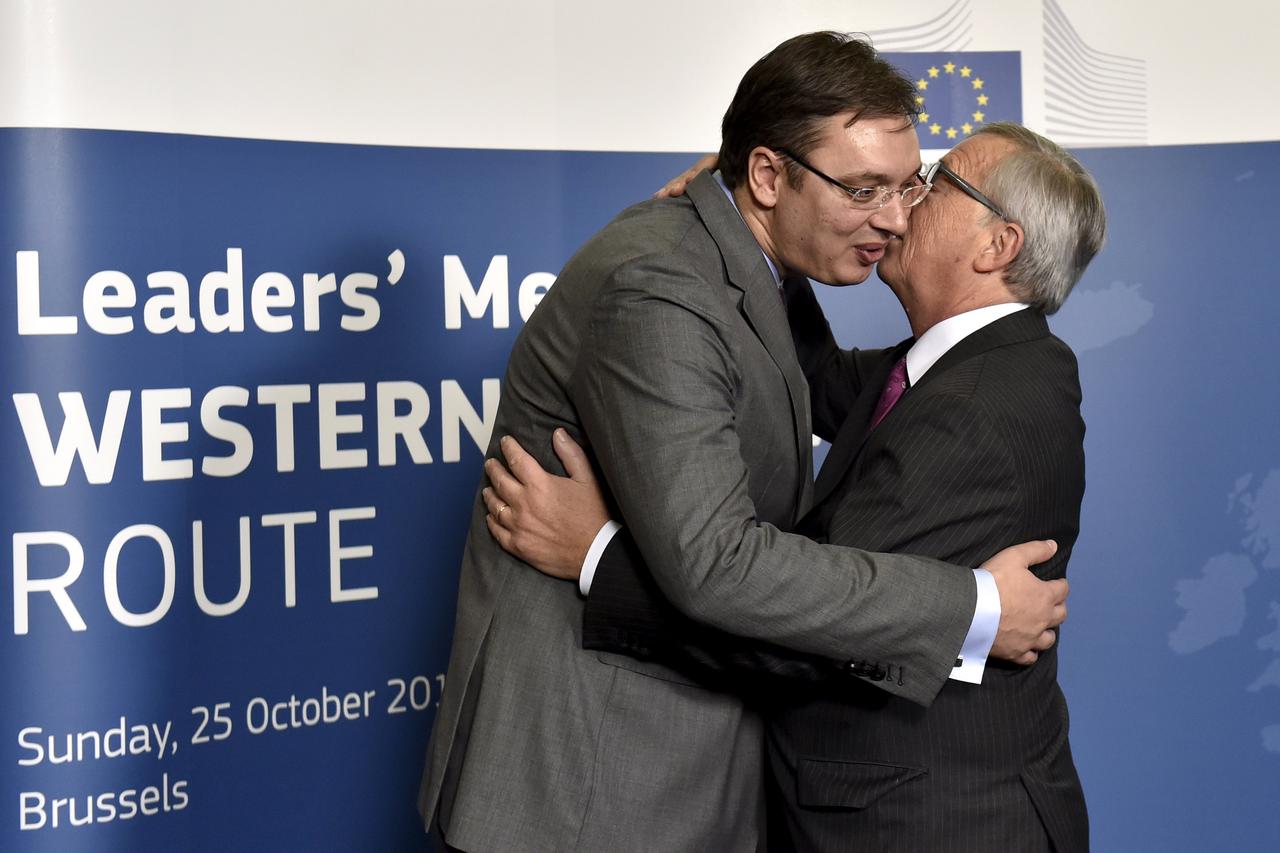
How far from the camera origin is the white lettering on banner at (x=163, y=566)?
91.9 inches

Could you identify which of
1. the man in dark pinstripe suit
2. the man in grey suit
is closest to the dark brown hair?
the man in grey suit

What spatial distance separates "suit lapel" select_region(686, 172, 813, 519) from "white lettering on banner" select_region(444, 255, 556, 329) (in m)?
1.02

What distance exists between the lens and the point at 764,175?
5.91 feet

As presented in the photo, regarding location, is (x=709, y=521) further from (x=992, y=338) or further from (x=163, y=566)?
(x=163, y=566)

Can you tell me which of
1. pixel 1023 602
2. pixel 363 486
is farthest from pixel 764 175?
pixel 363 486

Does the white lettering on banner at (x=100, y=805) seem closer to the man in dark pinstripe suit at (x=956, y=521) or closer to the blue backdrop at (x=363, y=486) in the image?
the blue backdrop at (x=363, y=486)

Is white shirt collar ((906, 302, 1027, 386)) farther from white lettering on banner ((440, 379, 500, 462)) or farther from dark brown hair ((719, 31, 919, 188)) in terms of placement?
white lettering on banner ((440, 379, 500, 462))

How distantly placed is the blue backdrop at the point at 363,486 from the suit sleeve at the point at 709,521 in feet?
3.93

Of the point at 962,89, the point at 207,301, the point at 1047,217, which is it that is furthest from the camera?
the point at 962,89

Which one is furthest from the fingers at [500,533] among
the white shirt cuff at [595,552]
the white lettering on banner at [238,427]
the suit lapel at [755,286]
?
the white lettering on banner at [238,427]

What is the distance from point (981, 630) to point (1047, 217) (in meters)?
0.64

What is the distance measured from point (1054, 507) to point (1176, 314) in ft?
5.43

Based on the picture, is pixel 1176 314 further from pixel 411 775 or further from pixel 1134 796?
pixel 411 775

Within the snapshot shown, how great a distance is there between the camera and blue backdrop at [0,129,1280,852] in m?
2.37
